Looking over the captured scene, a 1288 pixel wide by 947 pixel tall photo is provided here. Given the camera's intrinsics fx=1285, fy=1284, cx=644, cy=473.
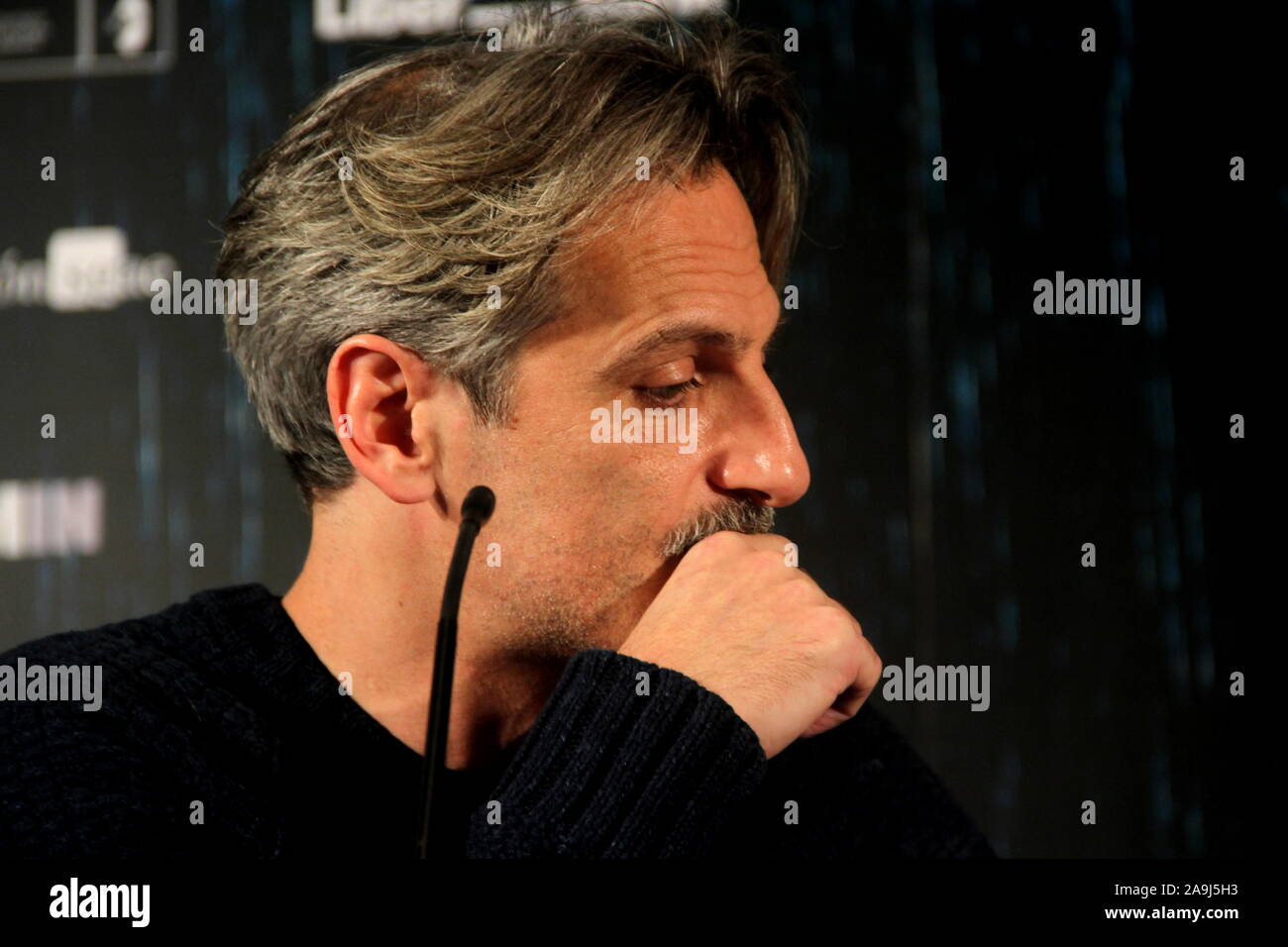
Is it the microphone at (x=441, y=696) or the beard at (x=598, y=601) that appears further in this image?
the beard at (x=598, y=601)

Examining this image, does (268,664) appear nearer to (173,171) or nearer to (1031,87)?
(173,171)

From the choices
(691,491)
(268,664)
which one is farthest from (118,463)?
(691,491)

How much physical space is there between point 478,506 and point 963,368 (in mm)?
741

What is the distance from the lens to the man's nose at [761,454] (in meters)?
1.11

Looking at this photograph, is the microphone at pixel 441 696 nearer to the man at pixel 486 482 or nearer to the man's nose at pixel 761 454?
the man at pixel 486 482

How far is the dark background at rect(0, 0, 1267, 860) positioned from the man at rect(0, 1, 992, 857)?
0.32 meters

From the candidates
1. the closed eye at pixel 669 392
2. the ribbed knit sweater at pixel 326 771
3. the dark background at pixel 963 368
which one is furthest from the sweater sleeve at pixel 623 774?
the dark background at pixel 963 368

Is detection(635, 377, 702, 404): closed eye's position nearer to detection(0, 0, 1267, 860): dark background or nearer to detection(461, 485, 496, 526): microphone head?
detection(461, 485, 496, 526): microphone head

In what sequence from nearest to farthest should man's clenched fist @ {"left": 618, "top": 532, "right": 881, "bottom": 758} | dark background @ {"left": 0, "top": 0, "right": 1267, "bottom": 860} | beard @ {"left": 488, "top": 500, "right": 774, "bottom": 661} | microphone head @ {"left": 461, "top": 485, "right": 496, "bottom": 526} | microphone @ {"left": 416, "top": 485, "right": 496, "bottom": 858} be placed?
microphone @ {"left": 416, "top": 485, "right": 496, "bottom": 858}
microphone head @ {"left": 461, "top": 485, "right": 496, "bottom": 526}
man's clenched fist @ {"left": 618, "top": 532, "right": 881, "bottom": 758}
beard @ {"left": 488, "top": 500, "right": 774, "bottom": 661}
dark background @ {"left": 0, "top": 0, "right": 1267, "bottom": 860}

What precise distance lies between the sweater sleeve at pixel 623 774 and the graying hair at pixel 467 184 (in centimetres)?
28

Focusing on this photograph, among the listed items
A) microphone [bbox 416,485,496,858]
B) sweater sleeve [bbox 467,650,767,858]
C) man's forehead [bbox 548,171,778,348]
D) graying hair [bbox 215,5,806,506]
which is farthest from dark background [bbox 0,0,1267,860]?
microphone [bbox 416,485,496,858]

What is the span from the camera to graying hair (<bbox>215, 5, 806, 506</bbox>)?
1.13 metres

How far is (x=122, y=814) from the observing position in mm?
982

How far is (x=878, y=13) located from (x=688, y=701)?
0.89 metres
